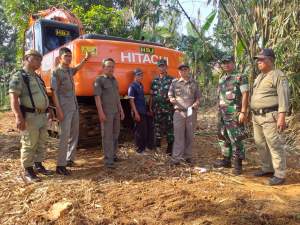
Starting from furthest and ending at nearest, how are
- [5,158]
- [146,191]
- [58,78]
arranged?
1. [5,158]
2. [58,78]
3. [146,191]

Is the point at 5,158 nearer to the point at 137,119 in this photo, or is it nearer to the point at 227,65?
the point at 137,119

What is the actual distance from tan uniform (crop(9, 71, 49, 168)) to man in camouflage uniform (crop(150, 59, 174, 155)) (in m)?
1.88

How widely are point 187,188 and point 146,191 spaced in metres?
0.49

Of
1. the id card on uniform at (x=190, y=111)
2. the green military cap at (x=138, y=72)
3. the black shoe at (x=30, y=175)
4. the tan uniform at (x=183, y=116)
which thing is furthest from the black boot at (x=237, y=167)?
the black shoe at (x=30, y=175)

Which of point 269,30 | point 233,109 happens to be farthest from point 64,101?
point 269,30

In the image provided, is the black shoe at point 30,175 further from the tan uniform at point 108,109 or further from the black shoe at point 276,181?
the black shoe at point 276,181

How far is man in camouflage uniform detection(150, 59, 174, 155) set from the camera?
573cm

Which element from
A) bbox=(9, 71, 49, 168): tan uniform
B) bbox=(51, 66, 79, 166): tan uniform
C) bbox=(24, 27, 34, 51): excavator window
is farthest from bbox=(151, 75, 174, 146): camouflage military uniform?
bbox=(24, 27, 34, 51): excavator window

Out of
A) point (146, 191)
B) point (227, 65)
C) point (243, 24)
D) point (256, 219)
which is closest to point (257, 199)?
point (256, 219)

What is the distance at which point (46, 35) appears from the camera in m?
7.28

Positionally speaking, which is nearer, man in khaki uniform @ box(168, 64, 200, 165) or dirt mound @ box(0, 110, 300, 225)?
dirt mound @ box(0, 110, 300, 225)

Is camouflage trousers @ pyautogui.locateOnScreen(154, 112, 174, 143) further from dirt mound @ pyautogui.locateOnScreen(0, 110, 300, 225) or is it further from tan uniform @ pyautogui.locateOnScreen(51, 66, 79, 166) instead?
tan uniform @ pyautogui.locateOnScreen(51, 66, 79, 166)

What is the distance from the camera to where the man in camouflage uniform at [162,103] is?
18.8 feet

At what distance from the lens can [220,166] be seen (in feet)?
17.4
